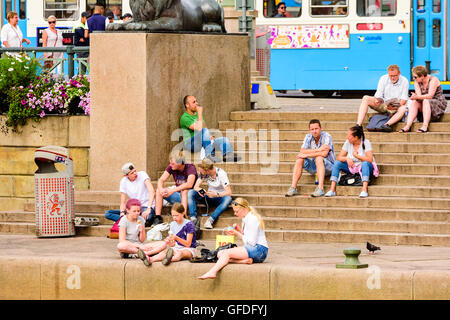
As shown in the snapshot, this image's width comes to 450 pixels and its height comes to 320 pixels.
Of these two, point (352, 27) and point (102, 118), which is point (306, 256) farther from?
point (352, 27)

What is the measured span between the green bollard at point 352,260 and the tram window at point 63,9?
15.4m

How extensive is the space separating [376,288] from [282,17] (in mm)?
14819

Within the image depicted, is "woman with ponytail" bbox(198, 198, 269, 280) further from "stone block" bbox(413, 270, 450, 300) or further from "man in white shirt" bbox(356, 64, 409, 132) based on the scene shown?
"man in white shirt" bbox(356, 64, 409, 132)

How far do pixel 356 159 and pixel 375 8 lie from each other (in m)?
10.9

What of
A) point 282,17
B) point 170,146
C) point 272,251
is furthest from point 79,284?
point 282,17

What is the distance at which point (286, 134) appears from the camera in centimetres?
1733

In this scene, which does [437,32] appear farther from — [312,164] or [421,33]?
[312,164]

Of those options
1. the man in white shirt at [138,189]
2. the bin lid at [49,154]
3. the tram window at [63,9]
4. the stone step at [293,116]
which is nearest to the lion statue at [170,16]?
the stone step at [293,116]

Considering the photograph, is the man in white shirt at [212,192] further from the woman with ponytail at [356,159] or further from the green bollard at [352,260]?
the green bollard at [352,260]

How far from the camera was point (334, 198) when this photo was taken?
594 inches

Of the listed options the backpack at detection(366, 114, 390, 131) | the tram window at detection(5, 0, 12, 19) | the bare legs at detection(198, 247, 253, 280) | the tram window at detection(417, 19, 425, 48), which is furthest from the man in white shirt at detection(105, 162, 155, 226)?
the tram window at detection(5, 0, 12, 19)

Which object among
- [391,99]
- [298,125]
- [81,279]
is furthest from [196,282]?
[391,99]

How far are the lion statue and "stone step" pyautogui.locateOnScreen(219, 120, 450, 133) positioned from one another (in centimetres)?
151

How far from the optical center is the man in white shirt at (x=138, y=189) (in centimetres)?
1505
